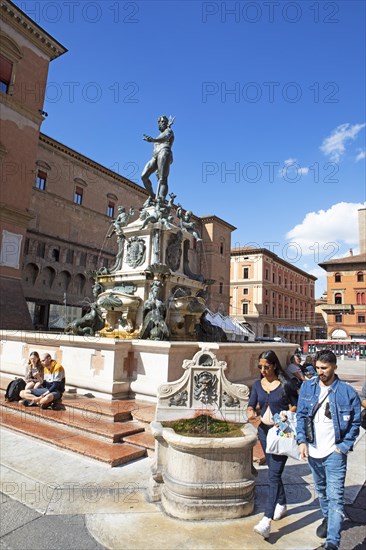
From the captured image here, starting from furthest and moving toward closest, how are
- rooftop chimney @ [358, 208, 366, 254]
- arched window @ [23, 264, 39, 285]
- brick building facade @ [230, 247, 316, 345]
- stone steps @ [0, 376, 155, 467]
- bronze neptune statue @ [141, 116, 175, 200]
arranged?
1. rooftop chimney @ [358, 208, 366, 254]
2. brick building facade @ [230, 247, 316, 345]
3. arched window @ [23, 264, 39, 285]
4. bronze neptune statue @ [141, 116, 175, 200]
5. stone steps @ [0, 376, 155, 467]

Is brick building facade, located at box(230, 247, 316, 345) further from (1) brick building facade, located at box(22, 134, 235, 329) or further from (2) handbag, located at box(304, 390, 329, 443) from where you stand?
(2) handbag, located at box(304, 390, 329, 443)

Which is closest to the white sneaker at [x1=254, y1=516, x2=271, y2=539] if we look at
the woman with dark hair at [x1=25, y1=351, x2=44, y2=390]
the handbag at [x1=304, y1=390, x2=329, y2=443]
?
the handbag at [x1=304, y1=390, x2=329, y2=443]

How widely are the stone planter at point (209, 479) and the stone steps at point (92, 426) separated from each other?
4.72 feet

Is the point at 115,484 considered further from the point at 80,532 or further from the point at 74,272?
the point at 74,272

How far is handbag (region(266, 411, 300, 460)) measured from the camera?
128 inches

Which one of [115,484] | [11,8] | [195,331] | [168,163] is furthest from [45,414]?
[11,8]

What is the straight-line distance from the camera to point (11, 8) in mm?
22109

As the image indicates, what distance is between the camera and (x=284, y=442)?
10.8ft

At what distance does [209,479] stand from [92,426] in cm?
279

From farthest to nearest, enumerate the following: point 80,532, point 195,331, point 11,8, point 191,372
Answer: point 11,8 → point 195,331 → point 191,372 → point 80,532

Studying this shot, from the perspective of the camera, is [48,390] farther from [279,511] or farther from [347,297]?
[347,297]

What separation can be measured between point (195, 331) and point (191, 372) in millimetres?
6490

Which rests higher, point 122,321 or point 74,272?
point 74,272

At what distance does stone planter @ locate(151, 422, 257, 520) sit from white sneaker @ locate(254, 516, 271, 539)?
1.11 ft
